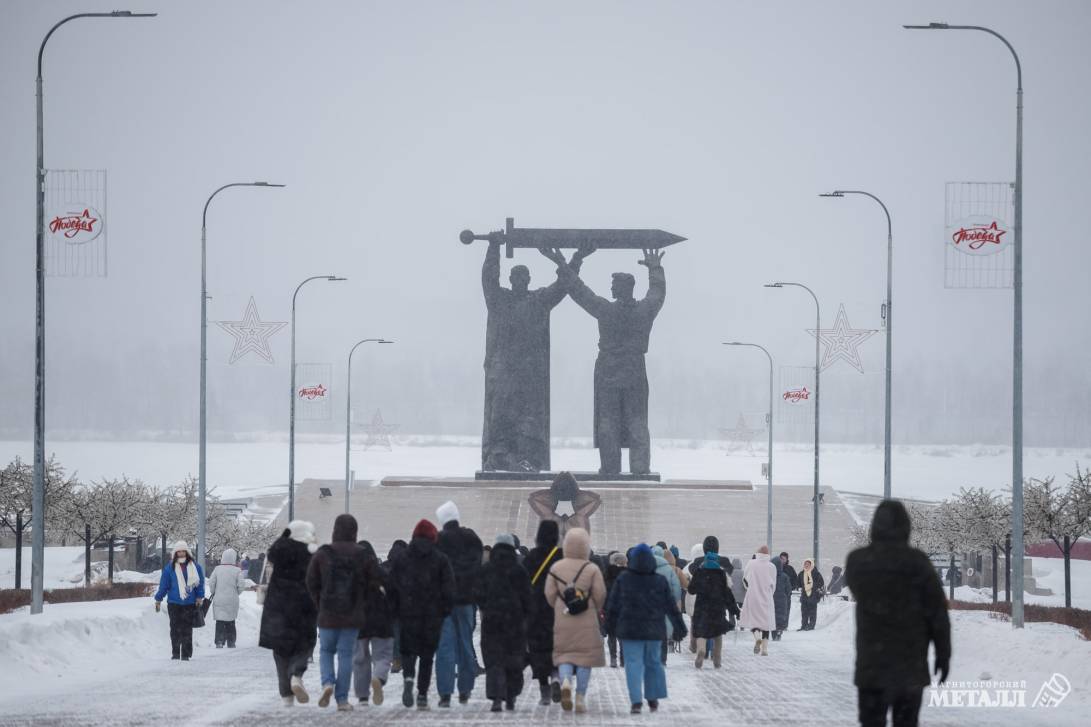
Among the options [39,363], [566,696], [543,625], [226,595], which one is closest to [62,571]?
[39,363]

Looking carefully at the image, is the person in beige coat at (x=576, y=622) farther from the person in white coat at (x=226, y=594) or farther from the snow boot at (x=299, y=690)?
the person in white coat at (x=226, y=594)

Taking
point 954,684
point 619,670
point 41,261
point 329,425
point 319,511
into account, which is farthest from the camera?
point 329,425

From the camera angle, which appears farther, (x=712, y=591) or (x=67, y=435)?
(x=67, y=435)

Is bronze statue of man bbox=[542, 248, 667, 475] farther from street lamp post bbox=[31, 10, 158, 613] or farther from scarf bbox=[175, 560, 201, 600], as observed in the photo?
scarf bbox=[175, 560, 201, 600]

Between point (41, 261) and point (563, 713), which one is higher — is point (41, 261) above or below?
above

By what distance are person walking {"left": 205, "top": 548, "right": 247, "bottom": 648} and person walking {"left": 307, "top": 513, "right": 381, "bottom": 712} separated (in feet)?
25.2

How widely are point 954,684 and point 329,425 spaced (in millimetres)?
164821

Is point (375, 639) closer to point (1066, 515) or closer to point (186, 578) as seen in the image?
point (186, 578)

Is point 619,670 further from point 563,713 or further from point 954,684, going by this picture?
point 563,713

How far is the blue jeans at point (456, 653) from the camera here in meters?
13.6

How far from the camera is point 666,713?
13.0m

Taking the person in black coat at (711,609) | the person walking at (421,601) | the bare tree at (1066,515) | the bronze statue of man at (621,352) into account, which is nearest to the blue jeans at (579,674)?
the person walking at (421,601)

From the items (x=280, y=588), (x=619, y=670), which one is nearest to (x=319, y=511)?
(x=619, y=670)

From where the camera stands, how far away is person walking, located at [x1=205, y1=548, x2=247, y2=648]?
21.0 metres
